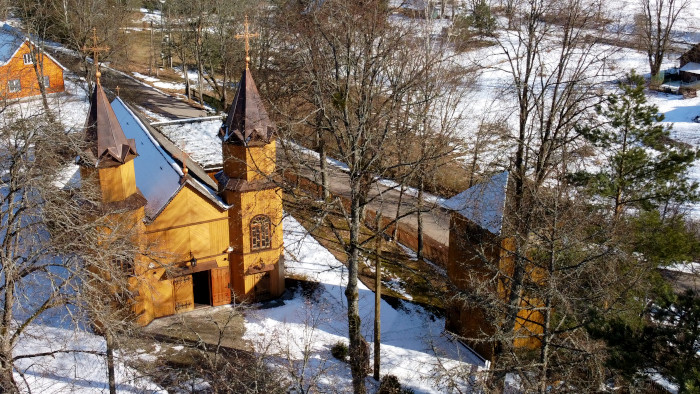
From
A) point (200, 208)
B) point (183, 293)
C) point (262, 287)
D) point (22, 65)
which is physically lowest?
point (262, 287)

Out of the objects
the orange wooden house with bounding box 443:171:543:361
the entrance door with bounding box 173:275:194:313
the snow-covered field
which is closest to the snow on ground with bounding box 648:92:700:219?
the orange wooden house with bounding box 443:171:543:361

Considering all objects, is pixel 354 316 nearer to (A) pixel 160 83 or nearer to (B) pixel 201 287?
(B) pixel 201 287

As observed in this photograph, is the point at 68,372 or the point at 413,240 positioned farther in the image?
the point at 413,240

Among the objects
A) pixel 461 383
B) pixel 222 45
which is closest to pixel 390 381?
pixel 461 383

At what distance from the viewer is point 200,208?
21234 millimetres

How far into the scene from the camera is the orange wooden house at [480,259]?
18172 millimetres

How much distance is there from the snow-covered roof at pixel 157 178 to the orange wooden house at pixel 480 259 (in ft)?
25.4

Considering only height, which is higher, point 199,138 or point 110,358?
point 199,138

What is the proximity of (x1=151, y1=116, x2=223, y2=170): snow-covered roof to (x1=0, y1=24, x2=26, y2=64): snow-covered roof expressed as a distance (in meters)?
13.9

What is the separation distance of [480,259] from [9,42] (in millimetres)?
31064

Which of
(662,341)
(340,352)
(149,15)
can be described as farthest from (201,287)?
(149,15)

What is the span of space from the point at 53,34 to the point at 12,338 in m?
41.3

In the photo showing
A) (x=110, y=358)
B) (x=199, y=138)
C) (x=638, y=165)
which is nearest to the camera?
(x=110, y=358)

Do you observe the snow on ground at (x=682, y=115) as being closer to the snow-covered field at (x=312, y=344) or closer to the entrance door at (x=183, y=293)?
the snow-covered field at (x=312, y=344)
